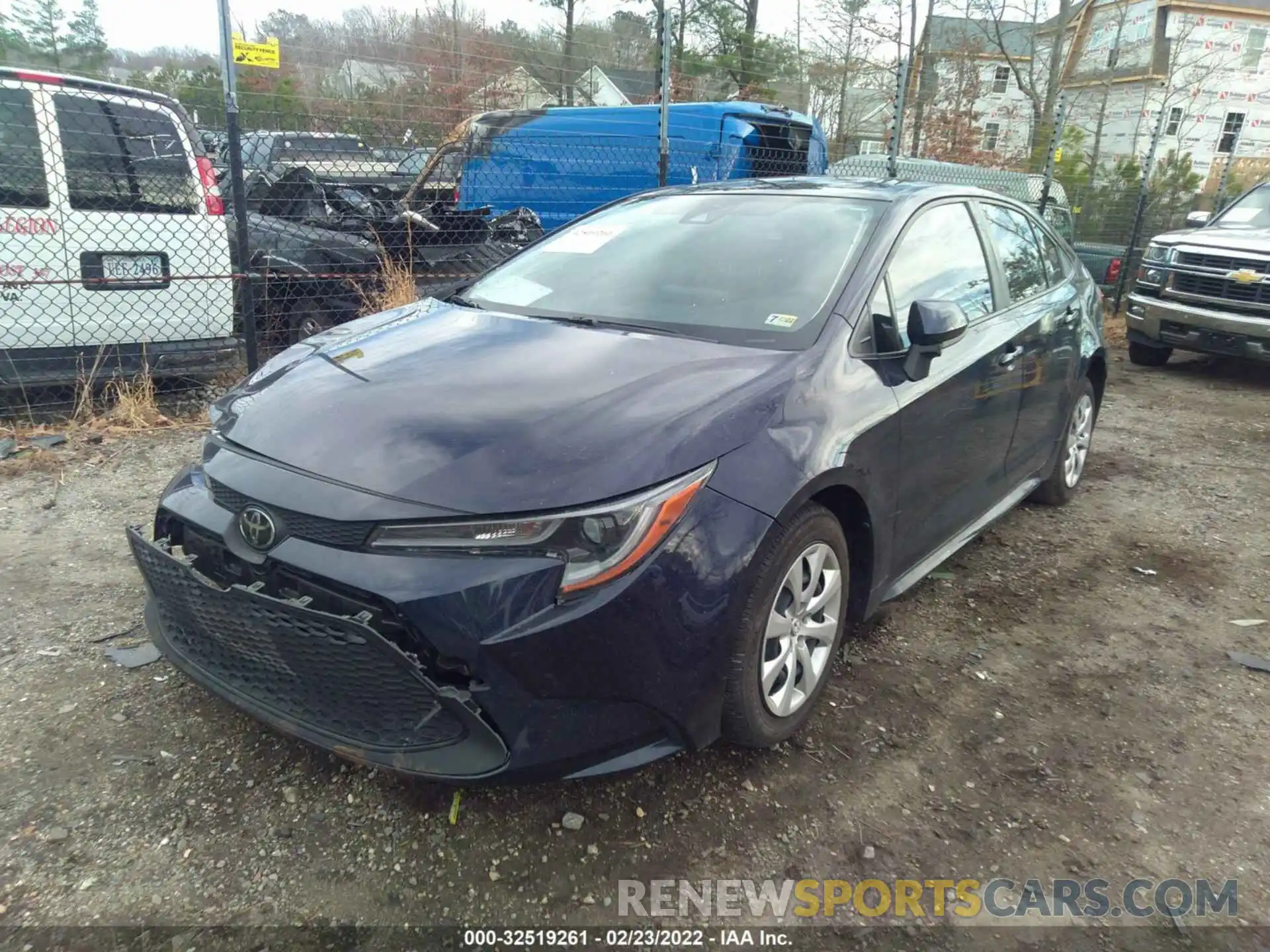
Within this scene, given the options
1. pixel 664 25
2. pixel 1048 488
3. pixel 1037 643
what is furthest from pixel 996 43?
pixel 1037 643

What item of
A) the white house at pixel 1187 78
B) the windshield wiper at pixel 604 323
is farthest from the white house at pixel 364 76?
the white house at pixel 1187 78

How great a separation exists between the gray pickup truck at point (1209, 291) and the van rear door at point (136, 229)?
26.1ft

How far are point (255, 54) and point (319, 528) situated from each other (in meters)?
4.20

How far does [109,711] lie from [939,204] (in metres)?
3.34

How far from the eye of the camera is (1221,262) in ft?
24.1

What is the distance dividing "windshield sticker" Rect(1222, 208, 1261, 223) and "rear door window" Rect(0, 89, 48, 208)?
1009 cm

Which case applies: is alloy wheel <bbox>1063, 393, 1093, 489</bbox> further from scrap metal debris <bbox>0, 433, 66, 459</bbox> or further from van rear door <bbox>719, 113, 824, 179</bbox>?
van rear door <bbox>719, 113, 824, 179</bbox>

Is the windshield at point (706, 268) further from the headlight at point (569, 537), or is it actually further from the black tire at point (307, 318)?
the black tire at point (307, 318)

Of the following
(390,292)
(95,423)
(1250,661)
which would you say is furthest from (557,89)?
(1250,661)

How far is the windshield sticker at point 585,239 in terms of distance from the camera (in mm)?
3289

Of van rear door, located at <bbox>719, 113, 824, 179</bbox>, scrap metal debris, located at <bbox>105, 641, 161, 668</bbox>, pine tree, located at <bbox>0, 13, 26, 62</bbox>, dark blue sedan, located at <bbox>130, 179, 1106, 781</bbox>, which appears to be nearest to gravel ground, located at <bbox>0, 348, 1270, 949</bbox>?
scrap metal debris, located at <bbox>105, 641, 161, 668</bbox>

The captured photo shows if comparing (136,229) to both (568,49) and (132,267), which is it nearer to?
(132,267)

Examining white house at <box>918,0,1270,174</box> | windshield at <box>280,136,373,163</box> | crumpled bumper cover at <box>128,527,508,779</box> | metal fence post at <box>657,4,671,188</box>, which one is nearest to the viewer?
crumpled bumper cover at <box>128,527,508,779</box>

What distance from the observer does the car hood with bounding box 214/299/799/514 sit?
75.1 inches
